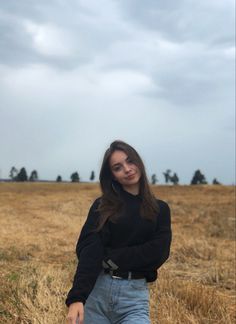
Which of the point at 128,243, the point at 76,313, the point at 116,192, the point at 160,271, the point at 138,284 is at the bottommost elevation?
the point at 160,271

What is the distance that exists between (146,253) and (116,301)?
354 mm

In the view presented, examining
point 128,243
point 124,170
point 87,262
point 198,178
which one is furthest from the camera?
point 198,178

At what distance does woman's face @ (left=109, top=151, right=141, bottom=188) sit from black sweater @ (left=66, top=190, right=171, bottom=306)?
11 centimetres

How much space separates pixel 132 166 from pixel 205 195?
30019 millimetres

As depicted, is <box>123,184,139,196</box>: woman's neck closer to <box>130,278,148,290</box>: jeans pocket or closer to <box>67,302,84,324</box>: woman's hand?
<box>130,278,148,290</box>: jeans pocket

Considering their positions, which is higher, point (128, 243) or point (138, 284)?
point (128, 243)

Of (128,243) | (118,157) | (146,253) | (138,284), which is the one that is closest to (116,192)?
(118,157)

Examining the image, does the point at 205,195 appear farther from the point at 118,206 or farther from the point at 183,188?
the point at 118,206

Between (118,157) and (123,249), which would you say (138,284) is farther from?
(118,157)

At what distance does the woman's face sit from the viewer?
3.74 m

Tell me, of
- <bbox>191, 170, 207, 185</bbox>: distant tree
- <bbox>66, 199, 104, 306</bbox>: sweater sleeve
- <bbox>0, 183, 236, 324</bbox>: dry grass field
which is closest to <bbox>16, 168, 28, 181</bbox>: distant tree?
<bbox>191, 170, 207, 185</bbox>: distant tree

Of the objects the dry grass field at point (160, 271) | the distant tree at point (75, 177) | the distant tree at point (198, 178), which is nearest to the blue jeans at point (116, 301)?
the dry grass field at point (160, 271)

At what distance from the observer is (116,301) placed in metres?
3.54

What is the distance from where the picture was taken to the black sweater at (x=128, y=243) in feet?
11.6
